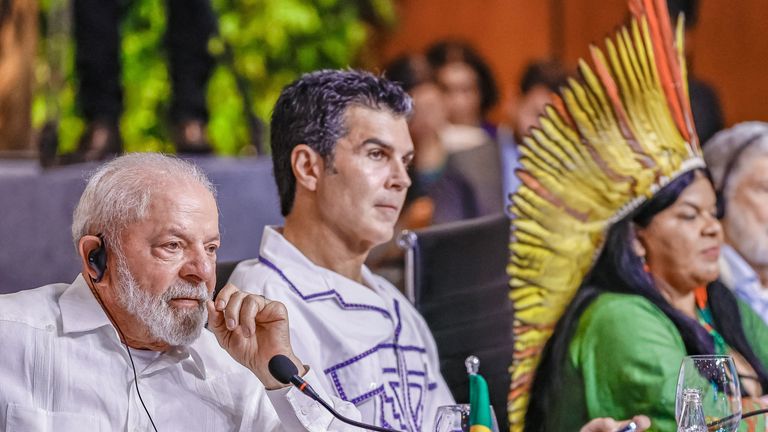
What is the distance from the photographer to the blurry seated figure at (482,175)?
3918 mm

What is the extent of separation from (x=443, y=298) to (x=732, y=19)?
1.25m

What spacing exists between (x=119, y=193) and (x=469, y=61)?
3417 mm

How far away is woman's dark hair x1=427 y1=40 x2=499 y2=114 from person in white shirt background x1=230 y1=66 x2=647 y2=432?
8.85 ft

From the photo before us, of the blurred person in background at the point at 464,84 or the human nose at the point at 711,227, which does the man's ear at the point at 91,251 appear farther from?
the blurred person in background at the point at 464,84

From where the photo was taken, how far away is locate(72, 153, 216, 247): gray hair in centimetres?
179

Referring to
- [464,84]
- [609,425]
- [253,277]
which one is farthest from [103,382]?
[464,84]

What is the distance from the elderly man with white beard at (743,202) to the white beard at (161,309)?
1.48 m

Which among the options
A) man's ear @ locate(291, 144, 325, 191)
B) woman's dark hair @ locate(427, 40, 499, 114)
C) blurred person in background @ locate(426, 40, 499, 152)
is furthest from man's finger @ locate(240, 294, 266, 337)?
woman's dark hair @ locate(427, 40, 499, 114)

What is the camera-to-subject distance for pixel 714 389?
192cm

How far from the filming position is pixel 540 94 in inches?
169

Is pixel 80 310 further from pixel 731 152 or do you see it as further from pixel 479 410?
pixel 731 152

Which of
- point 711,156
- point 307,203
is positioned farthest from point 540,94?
point 307,203

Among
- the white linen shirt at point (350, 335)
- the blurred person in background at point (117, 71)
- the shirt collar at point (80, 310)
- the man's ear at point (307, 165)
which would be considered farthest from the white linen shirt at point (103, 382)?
the blurred person in background at point (117, 71)

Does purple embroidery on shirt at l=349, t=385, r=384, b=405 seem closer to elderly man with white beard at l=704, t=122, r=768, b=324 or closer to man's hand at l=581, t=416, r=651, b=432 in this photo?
man's hand at l=581, t=416, r=651, b=432
